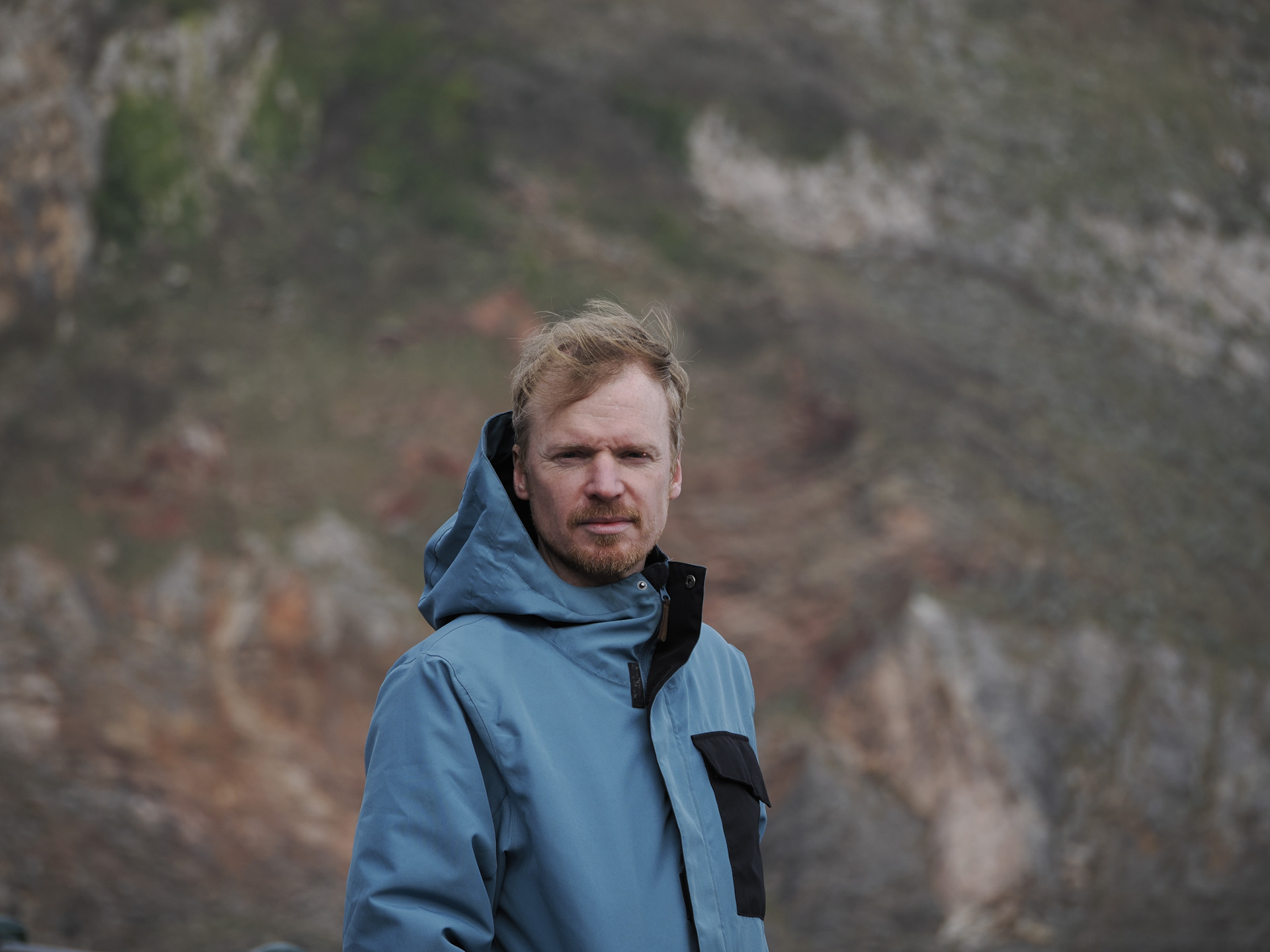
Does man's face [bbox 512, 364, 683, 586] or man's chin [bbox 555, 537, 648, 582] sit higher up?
man's face [bbox 512, 364, 683, 586]

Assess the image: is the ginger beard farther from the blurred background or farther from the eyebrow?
the blurred background

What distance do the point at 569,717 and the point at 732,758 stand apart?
319mm

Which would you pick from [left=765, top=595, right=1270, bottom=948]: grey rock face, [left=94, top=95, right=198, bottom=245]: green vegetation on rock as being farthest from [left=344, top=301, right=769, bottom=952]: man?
[left=94, top=95, right=198, bottom=245]: green vegetation on rock

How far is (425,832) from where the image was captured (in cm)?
150

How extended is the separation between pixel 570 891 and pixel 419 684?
0.36 metres

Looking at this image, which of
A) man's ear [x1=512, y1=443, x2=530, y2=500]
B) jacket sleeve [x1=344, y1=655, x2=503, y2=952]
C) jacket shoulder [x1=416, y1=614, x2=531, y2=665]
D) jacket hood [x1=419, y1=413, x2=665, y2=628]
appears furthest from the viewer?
man's ear [x1=512, y1=443, x2=530, y2=500]

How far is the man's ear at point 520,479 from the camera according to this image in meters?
1.90

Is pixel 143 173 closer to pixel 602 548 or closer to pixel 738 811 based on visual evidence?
pixel 602 548

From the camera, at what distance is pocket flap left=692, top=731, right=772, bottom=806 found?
5.92ft

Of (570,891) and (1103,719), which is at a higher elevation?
(1103,719)

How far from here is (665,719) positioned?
1.79m

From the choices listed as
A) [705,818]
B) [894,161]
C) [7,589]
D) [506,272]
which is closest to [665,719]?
[705,818]

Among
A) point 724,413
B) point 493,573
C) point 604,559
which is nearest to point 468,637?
point 493,573

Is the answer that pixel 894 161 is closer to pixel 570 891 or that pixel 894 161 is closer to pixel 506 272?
pixel 506 272
